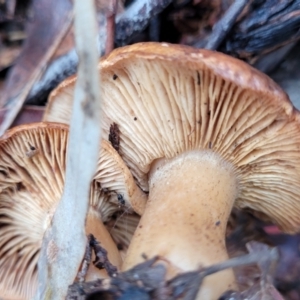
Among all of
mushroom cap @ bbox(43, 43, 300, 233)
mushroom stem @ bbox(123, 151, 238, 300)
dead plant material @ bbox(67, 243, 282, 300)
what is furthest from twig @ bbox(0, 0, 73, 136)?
dead plant material @ bbox(67, 243, 282, 300)

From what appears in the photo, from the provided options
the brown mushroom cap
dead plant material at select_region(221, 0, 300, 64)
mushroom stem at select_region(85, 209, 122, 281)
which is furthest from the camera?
dead plant material at select_region(221, 0, 300, 64)

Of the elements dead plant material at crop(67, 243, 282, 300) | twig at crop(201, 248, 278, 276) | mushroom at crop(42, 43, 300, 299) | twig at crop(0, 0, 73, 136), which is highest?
twig at crop(0, 0, 73, 136)

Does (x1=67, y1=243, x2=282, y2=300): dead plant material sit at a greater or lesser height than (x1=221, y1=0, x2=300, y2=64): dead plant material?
lesser

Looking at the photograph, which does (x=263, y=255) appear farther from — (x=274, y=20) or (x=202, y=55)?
(x=274, y=20)

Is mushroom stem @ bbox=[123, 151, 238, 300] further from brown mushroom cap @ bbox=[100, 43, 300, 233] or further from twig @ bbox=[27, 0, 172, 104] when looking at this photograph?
twig @ bbox=[27, 0, 172, 104]

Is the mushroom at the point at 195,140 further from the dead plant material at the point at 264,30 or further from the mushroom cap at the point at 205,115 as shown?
the dead plant material at the point at 264,30

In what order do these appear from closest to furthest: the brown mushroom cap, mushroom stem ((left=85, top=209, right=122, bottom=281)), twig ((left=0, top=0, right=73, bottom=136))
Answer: the brown mushroom cap, mushroom stem ((left=85, top=209, right=122, bottom=281)), twig ((left=0, top=0, right=73, bottom=136))

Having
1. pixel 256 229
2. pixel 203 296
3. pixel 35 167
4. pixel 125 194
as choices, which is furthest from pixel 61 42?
pixel 203 296

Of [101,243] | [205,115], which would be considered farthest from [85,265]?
[205,115]
